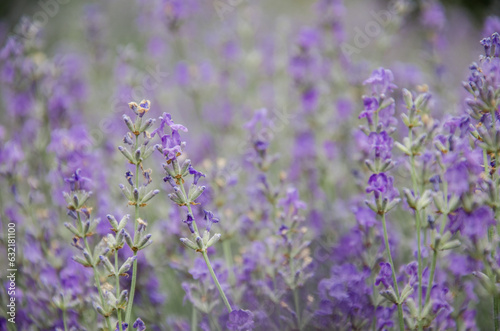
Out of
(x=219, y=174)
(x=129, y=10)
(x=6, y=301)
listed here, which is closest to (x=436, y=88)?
(x=219, y=174)

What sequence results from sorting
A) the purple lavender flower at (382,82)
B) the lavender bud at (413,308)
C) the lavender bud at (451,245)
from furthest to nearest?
1. the purple lavender flower at (382,82)
2. the lavender bud at (413,308)
3. the lavender bud at (451,245)

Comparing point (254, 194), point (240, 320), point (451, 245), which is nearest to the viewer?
point (451, 245)


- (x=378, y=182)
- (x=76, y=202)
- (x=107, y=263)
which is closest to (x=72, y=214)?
(x=76, y=202)

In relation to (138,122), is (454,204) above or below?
below

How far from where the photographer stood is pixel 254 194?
7.83ft

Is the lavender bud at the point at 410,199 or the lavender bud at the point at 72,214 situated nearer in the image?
the lavender bud at the point at 410,199

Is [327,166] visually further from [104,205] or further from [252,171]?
[104,205]

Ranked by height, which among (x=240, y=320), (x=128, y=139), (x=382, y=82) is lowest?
(x=240, y=320)

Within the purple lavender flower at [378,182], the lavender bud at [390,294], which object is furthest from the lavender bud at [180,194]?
the lavender bud at [390,294]

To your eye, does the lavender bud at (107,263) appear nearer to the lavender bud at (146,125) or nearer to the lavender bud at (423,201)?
the lavender bud at (146,125)

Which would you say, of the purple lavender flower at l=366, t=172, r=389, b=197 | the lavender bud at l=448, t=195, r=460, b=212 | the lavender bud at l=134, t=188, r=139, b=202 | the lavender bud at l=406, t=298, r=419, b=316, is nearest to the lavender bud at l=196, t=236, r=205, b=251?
the lavender bud at l=134, t=188, r=139, b=202

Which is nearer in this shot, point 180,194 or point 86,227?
point 180,194

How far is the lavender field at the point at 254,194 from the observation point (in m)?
1.56

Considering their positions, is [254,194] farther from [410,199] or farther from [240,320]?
[410,199]
